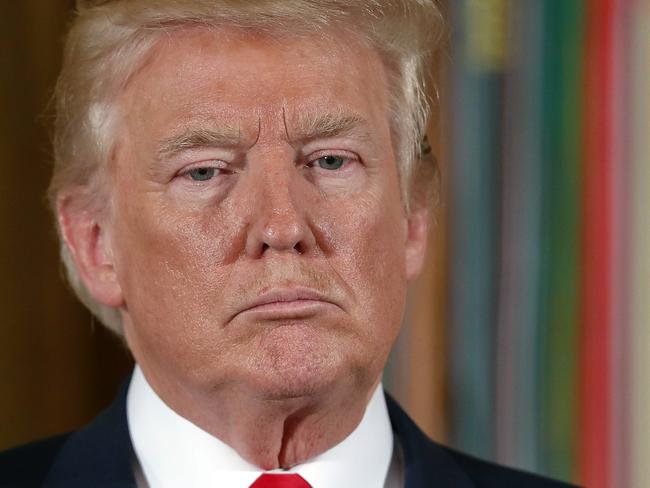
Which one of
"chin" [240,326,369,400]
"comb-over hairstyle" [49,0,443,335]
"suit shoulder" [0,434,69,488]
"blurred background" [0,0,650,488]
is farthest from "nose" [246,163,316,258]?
"blurred background" [0,0,650,488]

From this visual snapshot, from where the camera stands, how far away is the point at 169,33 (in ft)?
6.22

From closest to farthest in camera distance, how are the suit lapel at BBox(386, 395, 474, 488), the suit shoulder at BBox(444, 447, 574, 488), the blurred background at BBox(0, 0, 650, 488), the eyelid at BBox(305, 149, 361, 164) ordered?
the eyelid at BBox(305, 149, 361, 164), the suit lapel at BBox(386, 395, 474, 488), the suit shoulder at BBox(444, 447, 574, 488), the blurred background at BBox(0, 0, 650, 488)

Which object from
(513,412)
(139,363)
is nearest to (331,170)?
(139,363)

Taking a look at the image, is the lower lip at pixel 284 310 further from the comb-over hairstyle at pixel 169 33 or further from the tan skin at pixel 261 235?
the comb-over hairstyle at pixel 169 33

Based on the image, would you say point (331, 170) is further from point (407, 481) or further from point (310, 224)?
point (407, 481)

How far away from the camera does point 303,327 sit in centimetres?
180

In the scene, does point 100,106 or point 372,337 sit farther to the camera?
point 100,106

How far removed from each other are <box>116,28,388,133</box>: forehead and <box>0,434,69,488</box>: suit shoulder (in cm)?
56

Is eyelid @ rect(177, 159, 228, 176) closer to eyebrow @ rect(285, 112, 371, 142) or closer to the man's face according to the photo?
the man's face

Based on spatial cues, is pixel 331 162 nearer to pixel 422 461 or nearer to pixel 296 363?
pixel 296 363

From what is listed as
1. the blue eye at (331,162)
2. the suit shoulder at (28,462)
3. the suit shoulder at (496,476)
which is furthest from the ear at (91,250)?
the suit shoulder at (496,476)

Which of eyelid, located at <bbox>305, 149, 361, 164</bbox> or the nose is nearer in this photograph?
the nose

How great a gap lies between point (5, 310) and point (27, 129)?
1.15 ft

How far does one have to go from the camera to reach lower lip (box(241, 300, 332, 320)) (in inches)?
70.4
